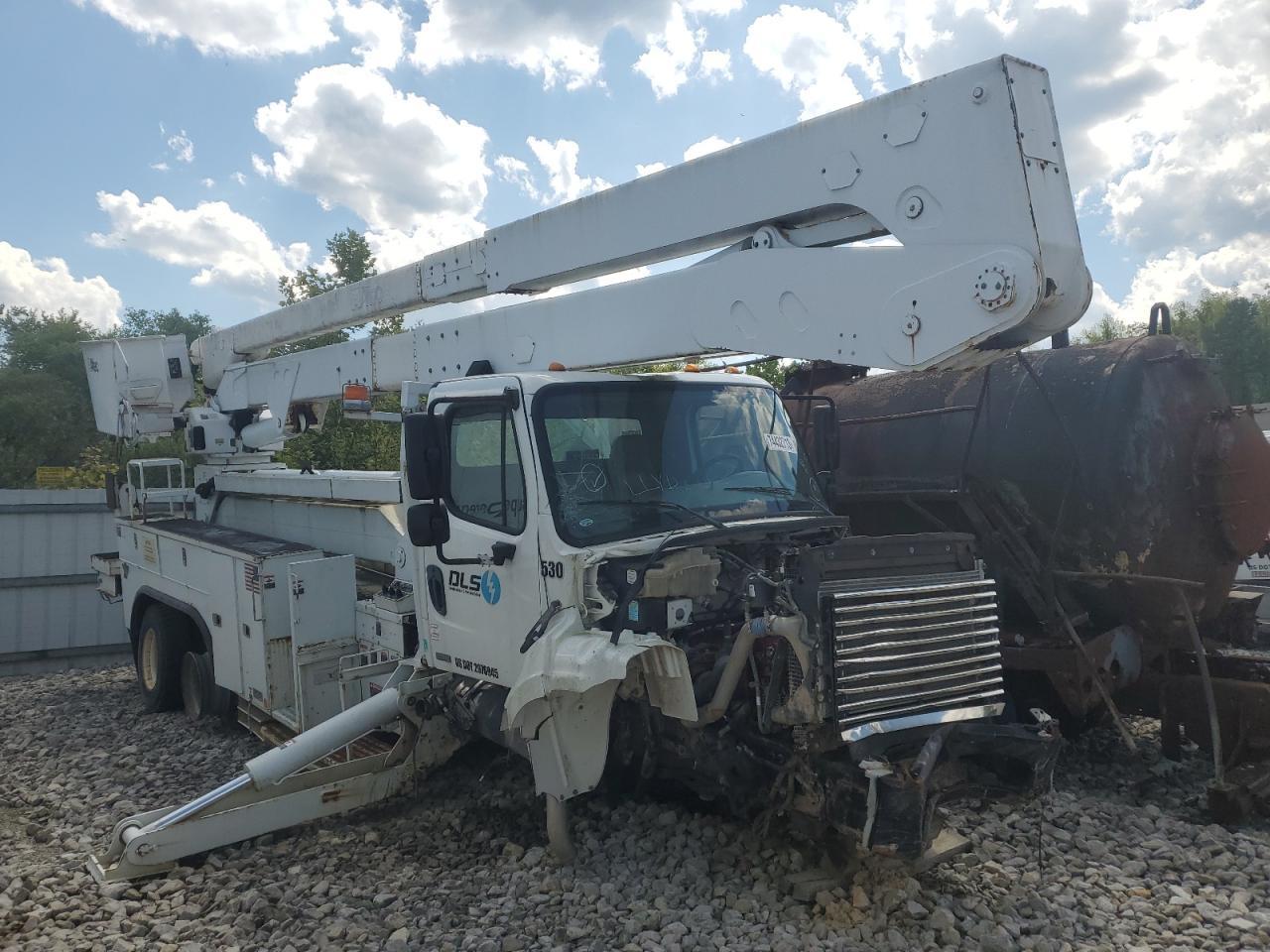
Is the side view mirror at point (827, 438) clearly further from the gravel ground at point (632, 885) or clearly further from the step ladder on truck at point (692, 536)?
the gravel ground at point (632, 885)

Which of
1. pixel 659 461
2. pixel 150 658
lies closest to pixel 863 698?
pixel 659 461

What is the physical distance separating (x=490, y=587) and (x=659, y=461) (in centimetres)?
109

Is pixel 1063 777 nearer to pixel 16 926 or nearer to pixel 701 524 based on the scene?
pixel 701 524

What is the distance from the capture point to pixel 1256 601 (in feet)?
22.5

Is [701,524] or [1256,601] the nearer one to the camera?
[701,524]

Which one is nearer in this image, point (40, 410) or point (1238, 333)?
point (40, 410)

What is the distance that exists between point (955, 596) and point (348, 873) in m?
3.28

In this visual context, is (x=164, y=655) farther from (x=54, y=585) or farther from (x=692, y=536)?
(x=692, y=536)

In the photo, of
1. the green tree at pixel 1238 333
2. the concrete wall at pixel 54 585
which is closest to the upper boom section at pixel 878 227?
the concrete wall at pixel 54 585

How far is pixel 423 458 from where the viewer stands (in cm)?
468

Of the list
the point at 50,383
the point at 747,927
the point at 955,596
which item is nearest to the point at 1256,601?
the point at 955,596

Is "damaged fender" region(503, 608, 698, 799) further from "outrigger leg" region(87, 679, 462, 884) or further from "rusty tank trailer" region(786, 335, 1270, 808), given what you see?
"rusty tank trailer" region(786, 335, 1270, 808)

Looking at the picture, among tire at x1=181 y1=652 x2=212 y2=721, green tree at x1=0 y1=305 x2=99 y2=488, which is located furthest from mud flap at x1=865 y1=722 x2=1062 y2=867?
green tree at x1=0 y1=305 x2=99 y2=488

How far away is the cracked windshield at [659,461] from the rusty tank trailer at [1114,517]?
0.73 metres
